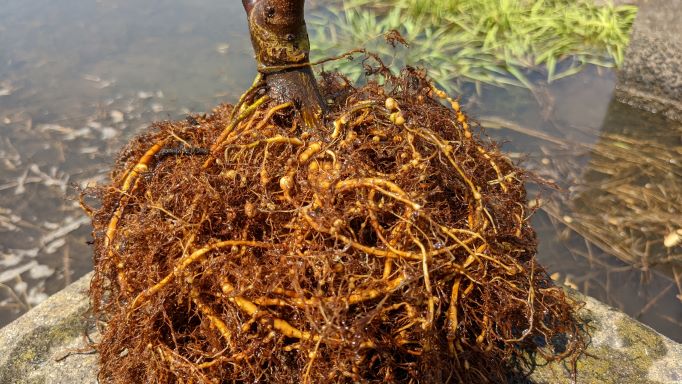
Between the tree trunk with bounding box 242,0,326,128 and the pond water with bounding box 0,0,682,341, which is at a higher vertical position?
the tree trunk with bounding box 242,0,326,128

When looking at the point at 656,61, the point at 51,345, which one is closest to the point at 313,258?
the point at 51,345

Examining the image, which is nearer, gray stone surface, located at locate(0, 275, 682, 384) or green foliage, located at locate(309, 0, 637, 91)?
gray stone surface, located at locate(0, 275, 682, 384)


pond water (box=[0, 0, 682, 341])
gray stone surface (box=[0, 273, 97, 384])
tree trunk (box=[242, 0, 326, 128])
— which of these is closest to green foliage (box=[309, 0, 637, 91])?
pond water (box=[0, 0, 682, 341])

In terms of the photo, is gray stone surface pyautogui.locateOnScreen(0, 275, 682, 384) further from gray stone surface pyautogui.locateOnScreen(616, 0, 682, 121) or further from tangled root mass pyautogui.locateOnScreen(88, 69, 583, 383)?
gray stone surface pyautogui.locateOnScreen(616, 0, 682, 121)

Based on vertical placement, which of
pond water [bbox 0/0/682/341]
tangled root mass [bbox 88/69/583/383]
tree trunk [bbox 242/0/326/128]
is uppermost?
tree trunk [bbox 242/0/326/128]

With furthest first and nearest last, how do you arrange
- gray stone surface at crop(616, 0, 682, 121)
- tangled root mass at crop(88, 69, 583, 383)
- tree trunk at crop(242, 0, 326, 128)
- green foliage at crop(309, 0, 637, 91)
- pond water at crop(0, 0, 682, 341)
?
green foliage at crop(309, 0, 637, 91) → gray stone surface at crop(616, 0, 682, 121) → pond water at crop(0, 0, 682, 341) → tree trunk at crop(242, 0, 326, 128) → tangled root mass at crop(88, 69, 583, 383)

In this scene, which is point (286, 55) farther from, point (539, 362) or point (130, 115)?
point (130, 115)

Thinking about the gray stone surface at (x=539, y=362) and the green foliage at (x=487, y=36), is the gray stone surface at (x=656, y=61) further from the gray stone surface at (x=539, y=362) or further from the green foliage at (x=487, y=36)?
the gray stone surface at (x=539, y=362)

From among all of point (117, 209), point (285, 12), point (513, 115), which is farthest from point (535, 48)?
point (117, 209)
